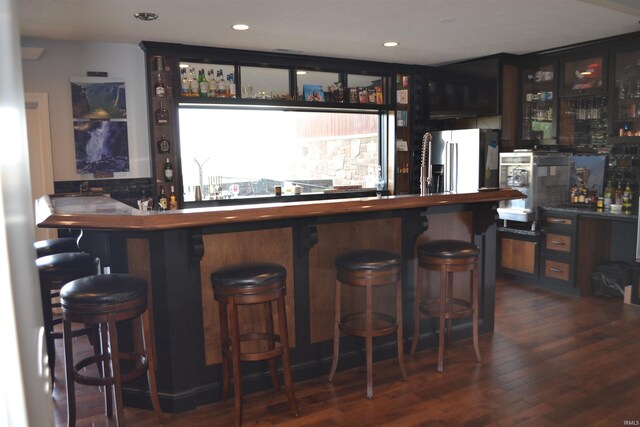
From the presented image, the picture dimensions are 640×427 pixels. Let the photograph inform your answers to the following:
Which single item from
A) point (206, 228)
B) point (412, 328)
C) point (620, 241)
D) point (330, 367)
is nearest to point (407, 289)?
point (412, 328)

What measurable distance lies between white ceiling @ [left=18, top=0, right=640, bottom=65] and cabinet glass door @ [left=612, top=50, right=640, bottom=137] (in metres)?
0.30

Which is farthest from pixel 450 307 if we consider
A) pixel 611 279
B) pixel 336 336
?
pixel 611 279

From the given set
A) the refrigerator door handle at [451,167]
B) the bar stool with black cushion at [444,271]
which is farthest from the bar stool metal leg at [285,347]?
the refrigerator door handle at [451,167]

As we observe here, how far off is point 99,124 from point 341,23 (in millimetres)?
2596

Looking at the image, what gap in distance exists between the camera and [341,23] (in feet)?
14.1

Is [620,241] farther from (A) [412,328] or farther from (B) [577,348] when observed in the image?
(A) [412,328]

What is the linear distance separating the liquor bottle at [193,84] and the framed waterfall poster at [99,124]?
2.18 feet

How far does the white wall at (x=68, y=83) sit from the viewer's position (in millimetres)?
4773

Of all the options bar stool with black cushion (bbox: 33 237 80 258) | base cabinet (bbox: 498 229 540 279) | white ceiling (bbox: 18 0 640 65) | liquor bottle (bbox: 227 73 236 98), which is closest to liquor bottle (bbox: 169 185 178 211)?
liquor bottle (bbox: 227 73 236 98)

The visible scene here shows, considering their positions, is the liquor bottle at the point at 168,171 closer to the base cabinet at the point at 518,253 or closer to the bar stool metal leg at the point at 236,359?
the bar stool metal leg at the point at 236,359

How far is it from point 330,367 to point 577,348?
1833mm

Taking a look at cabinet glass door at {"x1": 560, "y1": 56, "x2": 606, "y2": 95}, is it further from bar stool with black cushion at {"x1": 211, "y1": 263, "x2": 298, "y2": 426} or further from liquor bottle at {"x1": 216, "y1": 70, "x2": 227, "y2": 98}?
bar stool with black cushion at {"x1": 211, "y1": 263, "x2": 298, "y2": 426}

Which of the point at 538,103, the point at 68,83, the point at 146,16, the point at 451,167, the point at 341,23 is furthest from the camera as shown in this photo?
the point at 451,167

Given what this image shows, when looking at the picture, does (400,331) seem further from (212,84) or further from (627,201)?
(212,84)
